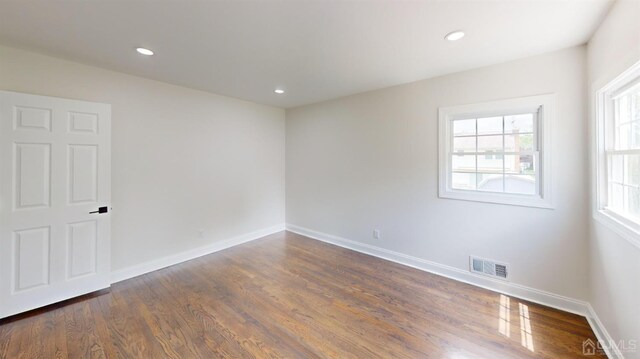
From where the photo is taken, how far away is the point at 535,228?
8.44ft

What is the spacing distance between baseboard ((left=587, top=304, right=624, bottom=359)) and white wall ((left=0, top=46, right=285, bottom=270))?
4390 mm

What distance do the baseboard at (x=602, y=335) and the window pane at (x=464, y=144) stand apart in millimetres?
1827

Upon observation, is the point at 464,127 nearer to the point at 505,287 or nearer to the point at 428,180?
the point at 428,180

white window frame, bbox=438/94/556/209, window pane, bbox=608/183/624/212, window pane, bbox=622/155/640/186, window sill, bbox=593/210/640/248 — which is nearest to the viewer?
window sill, bbox=593/210/640/248

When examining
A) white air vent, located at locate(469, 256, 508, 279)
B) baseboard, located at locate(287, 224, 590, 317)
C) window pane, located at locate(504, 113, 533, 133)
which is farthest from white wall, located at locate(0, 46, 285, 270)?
window pane, located at locate(504, 113, 533, 133)

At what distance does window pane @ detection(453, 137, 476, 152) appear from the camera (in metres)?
3.02

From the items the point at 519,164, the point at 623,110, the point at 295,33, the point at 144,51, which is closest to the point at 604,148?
the point at 623,110

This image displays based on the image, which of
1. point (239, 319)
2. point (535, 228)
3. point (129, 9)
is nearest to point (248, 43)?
point (129, 9)

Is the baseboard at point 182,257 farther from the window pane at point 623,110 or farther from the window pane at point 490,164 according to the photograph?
the window pane at point 623,110

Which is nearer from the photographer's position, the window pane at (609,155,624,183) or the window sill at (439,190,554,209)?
the window pane at (609,155,624,183)

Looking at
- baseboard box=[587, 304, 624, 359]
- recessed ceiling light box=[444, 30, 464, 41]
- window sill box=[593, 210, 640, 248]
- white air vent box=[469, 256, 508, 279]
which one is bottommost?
baseboard box=[587, 304, 624, 359]

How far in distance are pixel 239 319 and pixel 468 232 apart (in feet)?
8.90

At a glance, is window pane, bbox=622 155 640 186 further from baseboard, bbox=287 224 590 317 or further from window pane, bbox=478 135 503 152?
baseboard, bbox=287 224 590 317

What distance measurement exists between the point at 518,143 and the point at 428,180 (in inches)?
40.0
